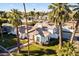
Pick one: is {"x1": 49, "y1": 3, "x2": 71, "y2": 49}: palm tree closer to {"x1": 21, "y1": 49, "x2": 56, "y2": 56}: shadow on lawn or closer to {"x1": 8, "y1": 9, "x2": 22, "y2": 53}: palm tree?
{"x1": 21, "y1": 49, "x2": 56, "y2": 56}: shadow on lawn

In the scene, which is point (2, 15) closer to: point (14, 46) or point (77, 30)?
point (14, 46)

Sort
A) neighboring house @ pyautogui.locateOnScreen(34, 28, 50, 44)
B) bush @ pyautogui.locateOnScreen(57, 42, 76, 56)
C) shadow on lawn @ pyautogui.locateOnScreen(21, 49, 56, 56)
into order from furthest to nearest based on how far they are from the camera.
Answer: neighboring house @ pyautogui.locateOnScreen(34, 28, 50, 44) → shadow on lawn @ pyautogui.locateOnScreen(21, 49, 56, 56) → bush @ pyautogui.locateOnScreen(57, 42, 76, 56)

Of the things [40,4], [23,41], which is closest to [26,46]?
[23,41]

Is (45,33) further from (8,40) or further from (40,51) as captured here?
(8,40)

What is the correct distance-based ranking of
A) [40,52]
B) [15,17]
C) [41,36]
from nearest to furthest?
[40,52] < [15,17] < [41,36]

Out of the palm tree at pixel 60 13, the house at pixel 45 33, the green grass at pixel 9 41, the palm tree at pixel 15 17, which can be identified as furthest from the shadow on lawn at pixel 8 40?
the palm tree at pixel 60 13

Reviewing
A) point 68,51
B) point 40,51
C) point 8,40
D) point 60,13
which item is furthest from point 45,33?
point 8,40

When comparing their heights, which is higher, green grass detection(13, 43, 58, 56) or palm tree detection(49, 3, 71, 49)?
palm tree detection(49, 3, 71, 49)

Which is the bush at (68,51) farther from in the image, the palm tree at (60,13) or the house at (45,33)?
the house at (45,33)

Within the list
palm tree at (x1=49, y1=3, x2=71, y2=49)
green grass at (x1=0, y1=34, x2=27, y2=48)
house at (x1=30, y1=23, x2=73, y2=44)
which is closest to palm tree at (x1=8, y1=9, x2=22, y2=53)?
green grass at (x1=0, y1=34, x2=27, y2=48)
